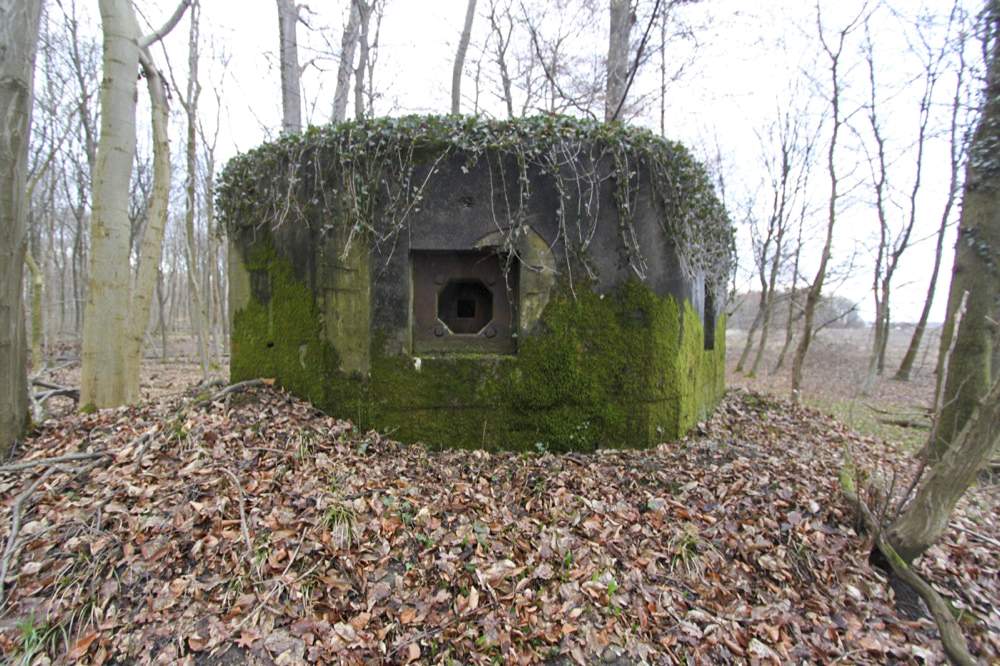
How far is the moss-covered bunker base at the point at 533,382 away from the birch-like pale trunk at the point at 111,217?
248 cm

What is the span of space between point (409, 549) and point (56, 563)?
82.9 inches

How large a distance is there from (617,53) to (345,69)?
6.07 metres

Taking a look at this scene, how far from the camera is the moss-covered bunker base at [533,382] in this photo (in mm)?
4766

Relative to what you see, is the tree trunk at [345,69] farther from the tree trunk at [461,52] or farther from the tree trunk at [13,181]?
the tree trunk at [13,181]

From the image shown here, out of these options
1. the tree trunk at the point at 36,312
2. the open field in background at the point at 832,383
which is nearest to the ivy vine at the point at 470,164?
the open field in background at the point at 832,383

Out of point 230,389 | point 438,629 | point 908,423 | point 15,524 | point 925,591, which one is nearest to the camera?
point 438,629

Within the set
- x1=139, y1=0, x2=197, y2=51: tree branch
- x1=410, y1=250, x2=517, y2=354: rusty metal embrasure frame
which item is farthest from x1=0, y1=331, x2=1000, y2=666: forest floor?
x1=139, y1=0, x2=197, y2=51: tree branch

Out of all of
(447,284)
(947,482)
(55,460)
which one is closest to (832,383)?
(947,482)

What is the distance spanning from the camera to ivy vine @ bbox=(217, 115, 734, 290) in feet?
15.4

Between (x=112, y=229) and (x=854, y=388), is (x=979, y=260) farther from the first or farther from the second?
(x=854, y=388)

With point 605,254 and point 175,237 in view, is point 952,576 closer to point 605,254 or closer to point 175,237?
point 605,254

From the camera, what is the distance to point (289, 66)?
31.6 feet

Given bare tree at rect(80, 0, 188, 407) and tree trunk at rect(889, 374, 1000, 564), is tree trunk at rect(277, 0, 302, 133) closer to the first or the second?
bare tree at rect(80, 0, 188, 407)

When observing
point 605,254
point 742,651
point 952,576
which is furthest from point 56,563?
point 952,576
